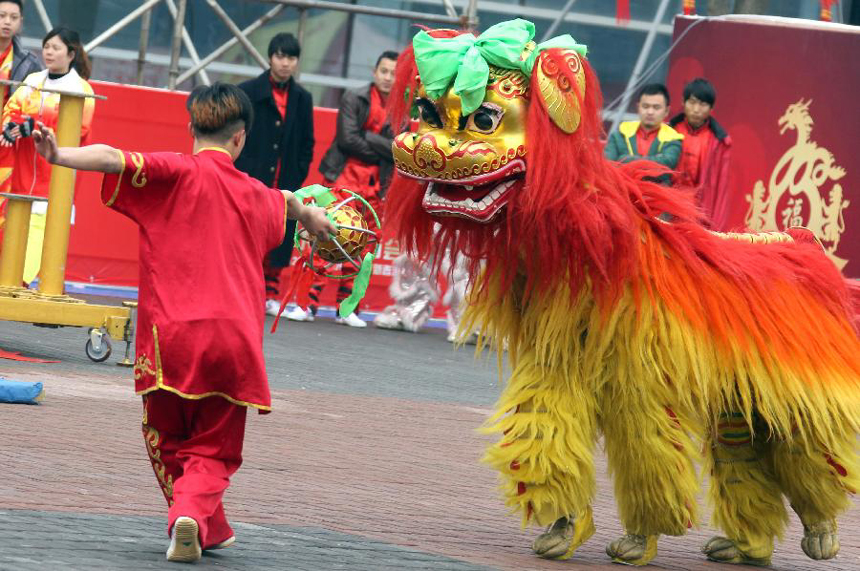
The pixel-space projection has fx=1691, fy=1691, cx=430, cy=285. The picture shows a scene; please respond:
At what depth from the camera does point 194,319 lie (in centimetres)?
504

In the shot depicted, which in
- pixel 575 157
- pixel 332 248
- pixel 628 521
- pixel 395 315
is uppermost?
pixel 575 157

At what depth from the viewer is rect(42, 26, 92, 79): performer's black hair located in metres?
10.5

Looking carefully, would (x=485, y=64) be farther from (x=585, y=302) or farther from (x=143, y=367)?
(x=143, y=367)

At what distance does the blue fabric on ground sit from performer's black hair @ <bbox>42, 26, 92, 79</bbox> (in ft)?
10.4

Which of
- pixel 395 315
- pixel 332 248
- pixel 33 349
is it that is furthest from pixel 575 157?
pixel 395 315

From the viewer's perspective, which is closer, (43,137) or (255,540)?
(43,137)

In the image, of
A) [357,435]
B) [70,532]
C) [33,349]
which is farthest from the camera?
[33,349]

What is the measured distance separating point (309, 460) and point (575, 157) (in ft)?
8.03

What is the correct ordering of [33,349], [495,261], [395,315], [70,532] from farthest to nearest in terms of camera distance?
[395,315] < [33,349] < [495,261] < [70,532]

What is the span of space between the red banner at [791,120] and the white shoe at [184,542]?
8373mm

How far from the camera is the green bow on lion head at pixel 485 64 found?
17.9 feet

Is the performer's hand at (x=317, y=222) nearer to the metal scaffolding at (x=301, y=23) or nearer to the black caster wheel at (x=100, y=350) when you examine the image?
the black caster wheel at (x=100, y=350)

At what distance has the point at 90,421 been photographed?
767 cm

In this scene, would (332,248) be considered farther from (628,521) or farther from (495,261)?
(628,521)
